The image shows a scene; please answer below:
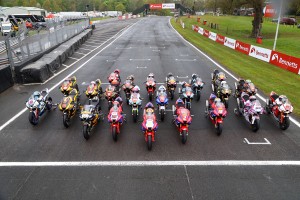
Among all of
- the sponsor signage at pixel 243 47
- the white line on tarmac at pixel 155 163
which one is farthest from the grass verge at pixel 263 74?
the white line on tarmac at pixel 155 163

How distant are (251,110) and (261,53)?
16922mm

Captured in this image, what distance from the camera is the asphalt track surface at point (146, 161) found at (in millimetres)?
7246

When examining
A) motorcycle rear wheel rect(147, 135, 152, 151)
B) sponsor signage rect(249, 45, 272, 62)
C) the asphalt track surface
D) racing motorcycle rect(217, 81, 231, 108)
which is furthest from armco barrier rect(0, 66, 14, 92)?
sponsor signage rect(249, 45, 272, 62)

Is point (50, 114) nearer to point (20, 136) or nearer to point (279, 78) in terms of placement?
point (20, 136)

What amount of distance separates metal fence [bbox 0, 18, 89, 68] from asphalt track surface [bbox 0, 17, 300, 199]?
18.7 feet

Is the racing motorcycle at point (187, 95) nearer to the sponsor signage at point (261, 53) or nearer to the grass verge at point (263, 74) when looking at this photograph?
the grass verge at point (263, 74)

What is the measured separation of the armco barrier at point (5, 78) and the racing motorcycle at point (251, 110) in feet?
45.4

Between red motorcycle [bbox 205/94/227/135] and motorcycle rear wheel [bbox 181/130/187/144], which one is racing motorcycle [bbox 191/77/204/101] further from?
motorcycle rear wheel [bbox 181/130/187/144]

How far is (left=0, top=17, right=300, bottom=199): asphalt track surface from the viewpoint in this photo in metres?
7.25

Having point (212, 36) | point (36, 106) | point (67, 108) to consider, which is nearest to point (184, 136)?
point (67, 108)

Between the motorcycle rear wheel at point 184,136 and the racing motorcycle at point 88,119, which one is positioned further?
the racing motorcycle at point 88,119

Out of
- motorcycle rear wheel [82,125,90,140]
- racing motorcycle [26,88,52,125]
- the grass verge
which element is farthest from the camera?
the grass verge

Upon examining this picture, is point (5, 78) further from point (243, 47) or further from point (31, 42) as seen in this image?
point (243, 47)

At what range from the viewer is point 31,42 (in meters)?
19.9
